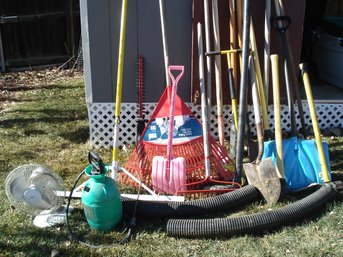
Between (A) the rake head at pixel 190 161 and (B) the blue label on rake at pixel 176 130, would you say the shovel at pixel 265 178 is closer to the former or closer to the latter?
(A) the rake head at pixel 190 161

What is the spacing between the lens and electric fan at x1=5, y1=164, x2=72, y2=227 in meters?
3.17

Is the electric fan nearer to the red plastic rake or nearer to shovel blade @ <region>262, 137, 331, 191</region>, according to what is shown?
the red plastic rake

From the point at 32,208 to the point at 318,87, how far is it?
4.31 metres

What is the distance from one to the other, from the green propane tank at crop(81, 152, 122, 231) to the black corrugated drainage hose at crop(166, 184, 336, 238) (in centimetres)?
41

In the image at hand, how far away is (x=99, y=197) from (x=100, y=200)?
0.02 meters

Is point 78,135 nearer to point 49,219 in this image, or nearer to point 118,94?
point 118,94

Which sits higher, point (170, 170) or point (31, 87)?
point (170, 170)

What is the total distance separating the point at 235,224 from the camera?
3.03 metres

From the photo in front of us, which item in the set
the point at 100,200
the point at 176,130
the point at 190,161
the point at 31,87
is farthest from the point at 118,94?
the point at 31,87

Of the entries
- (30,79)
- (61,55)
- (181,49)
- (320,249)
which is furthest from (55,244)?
(61,55)

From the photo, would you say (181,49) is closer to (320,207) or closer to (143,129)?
(143,129)

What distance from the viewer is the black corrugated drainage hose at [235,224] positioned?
3012mm

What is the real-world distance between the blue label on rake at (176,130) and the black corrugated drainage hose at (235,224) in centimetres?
91

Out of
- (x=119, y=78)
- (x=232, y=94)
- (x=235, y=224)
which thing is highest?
(x=119, y=78)
